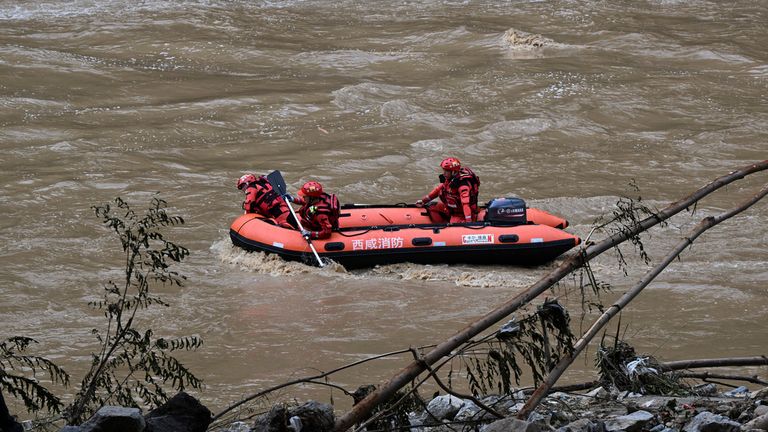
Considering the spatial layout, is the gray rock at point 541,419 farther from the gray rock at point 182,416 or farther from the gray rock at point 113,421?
the gray rock at point 113,421

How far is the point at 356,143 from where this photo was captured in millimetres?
16641

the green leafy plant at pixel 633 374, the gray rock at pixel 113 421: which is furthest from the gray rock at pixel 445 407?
the gray rock at pixel 113 421

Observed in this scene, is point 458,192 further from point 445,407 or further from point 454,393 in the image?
point 454,393

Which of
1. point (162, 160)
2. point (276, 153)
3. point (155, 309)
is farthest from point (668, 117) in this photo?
point (155, 309)

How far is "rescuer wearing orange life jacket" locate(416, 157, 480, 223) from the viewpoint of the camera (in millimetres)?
12031

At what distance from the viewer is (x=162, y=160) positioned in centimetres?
1577

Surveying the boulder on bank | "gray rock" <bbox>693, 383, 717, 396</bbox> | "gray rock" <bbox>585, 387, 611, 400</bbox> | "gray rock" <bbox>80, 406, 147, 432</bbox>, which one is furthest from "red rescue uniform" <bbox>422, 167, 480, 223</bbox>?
"gray rock" <bbox>80, 406, 147, 432</bbox>

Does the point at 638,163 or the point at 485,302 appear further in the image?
the point at 638,163

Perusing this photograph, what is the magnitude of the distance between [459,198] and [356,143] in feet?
15.7

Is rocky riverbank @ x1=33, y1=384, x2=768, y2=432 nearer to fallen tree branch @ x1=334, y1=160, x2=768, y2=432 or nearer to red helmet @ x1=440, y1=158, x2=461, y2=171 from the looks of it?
fallen tree branch @ x1=334, y1=160, x2=768, y2=432

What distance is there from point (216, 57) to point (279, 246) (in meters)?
Answer: 11.1

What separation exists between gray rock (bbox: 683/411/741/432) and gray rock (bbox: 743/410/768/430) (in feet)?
0.23

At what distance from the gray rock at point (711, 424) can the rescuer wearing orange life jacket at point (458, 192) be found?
25.8 ft

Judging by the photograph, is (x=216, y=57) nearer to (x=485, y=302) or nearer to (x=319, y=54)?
(x=319, y=54)
